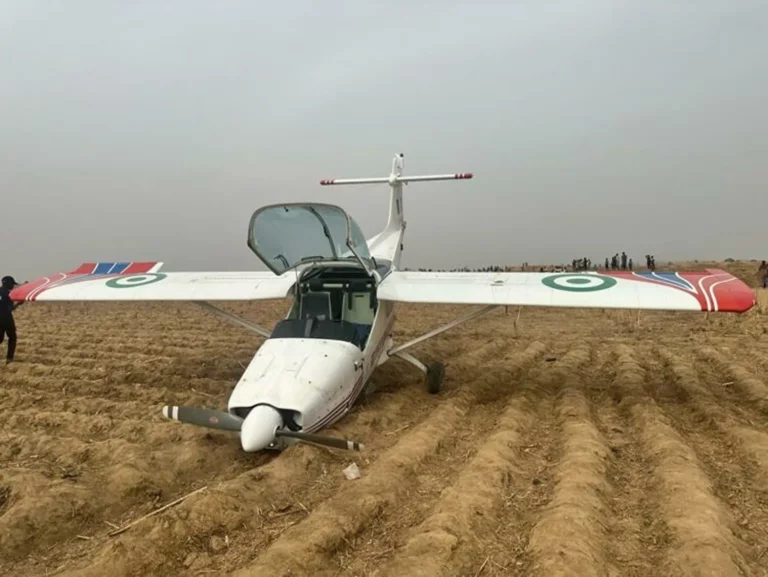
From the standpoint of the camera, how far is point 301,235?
8.05m

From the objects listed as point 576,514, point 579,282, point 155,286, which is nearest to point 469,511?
point 576,514

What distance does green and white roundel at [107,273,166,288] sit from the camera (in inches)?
415

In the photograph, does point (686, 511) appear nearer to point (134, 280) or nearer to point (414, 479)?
point (414, 479)

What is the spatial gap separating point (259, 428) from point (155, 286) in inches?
237

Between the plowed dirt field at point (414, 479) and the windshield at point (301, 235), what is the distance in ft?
7.74

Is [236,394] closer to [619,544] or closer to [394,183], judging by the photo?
[619,544]

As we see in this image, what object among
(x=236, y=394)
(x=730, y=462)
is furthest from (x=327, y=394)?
(x=730, y=462)

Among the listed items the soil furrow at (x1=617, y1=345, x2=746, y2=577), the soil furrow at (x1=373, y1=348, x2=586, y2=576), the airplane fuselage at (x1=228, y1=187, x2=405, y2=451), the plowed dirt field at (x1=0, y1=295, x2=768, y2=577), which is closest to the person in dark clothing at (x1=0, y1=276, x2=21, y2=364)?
the plowed dirt field at (x1=0, y1=295, x2=768, y2=577)

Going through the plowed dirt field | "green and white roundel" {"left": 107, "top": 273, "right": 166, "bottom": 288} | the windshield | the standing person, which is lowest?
the standing person

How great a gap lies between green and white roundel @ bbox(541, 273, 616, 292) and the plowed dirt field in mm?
1679

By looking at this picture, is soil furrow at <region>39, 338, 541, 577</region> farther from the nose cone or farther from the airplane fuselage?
the airplane fuselage

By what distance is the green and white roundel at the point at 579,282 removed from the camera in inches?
334

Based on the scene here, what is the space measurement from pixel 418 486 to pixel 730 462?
3.33 meters

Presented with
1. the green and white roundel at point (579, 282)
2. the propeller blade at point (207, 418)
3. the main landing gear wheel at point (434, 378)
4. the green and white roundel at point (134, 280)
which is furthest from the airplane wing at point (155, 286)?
the green and white roundel at point (579, 282)
